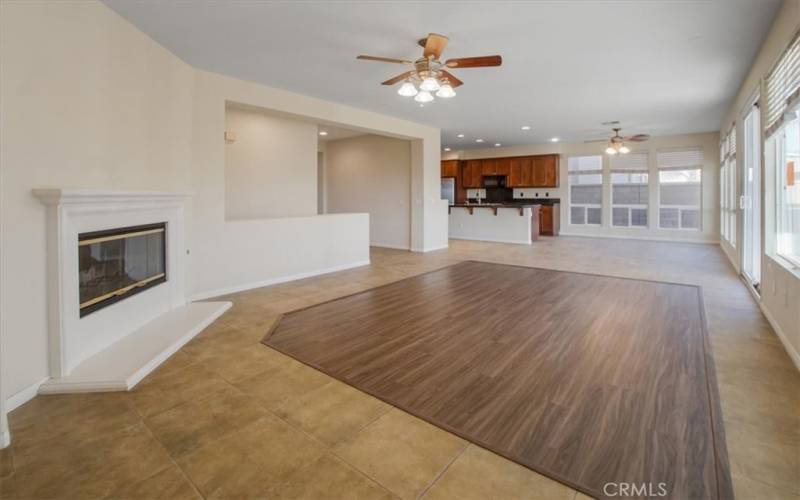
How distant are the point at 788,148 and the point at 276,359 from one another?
455cm

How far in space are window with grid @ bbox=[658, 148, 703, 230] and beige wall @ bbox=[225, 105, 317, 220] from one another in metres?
8.94

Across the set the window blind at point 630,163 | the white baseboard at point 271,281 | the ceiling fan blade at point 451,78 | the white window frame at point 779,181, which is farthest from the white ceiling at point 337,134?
the window blind at point 630,163

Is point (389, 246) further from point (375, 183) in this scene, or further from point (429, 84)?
point (429, 84)

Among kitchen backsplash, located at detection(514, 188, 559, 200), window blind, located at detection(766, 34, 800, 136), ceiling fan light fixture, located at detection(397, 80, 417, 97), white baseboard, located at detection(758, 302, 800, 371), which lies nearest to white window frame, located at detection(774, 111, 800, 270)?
window blind, located at detection(766, 34, 800, 136)

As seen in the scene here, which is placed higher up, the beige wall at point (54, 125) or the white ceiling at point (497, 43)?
the white ceiling at point (497, 43)

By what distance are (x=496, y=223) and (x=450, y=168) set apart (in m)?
3.49

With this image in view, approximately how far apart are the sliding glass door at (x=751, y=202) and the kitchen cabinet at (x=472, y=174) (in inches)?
296

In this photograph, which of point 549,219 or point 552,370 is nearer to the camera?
point 552,370

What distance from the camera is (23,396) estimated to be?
229 cm

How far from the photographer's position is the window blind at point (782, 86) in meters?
2.96

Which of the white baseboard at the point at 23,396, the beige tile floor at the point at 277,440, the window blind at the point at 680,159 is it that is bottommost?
the beige tile floor at the point at 277,440

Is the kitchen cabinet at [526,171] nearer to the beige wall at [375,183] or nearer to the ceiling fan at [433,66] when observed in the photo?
the beige wall at [375,183]

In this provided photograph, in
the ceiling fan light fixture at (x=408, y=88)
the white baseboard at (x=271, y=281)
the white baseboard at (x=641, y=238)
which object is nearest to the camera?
the ceiling fan light fixture at (x=408, y=88)

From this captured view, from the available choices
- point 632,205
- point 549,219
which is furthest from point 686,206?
point 549,219
